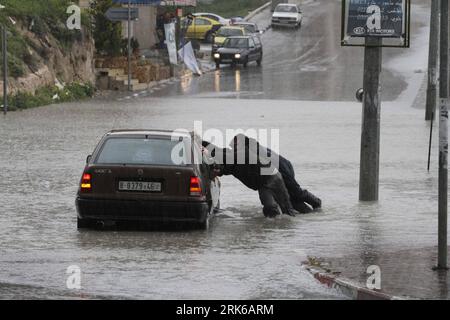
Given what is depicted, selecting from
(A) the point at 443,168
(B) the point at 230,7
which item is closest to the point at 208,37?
(B) the point at 230,7

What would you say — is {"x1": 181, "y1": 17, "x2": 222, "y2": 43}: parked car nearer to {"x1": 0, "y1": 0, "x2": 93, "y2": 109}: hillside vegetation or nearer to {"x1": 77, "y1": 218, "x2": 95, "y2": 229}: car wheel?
{"x1": 0, "y1": 0, "x2": 93, "y2": 109}: hillside vegetation

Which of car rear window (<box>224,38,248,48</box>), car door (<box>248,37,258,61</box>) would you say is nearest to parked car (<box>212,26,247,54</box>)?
car rear window (<box>224,38,248,48</box>)

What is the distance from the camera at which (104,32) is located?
170ft

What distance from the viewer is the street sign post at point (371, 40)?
760 inches

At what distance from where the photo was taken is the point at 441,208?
13.4 metres

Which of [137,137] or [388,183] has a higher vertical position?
[137,137]

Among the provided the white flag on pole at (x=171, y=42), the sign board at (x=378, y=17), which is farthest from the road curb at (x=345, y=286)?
the white flag on pole at (x=171, y=42)

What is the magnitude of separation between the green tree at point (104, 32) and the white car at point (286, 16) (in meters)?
26.0

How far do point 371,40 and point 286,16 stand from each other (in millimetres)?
57767

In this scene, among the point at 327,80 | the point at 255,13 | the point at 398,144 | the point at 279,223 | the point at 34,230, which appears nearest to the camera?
the point at 34,230

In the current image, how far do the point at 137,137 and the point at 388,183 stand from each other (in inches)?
282

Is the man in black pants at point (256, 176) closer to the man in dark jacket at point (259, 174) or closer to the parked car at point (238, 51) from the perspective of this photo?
the man in dark jacket at point (259, 174)

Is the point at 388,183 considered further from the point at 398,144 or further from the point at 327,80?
the point at 327,80
